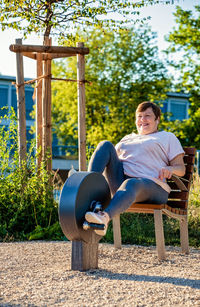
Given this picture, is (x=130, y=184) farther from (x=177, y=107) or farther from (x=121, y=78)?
(x=177, y=107)

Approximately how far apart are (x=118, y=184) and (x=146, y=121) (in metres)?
0.64

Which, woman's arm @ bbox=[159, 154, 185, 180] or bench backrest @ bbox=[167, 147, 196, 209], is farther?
bench backrest @ bbox=[167, 147, 196, 209]

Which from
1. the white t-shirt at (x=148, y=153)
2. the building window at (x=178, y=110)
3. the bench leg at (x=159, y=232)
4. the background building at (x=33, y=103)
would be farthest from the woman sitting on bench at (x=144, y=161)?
the building window at (x=178, y=110)

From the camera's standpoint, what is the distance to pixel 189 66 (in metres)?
15.8

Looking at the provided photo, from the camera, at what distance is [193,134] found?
15.6 meters

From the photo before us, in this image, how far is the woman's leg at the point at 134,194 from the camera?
3.36m

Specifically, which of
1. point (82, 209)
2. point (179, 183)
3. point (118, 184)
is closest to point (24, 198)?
point (118, 184)

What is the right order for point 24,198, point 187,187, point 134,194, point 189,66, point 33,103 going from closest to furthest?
point 134,194 → point 187,187 → point 24,198 → point 189,66 → point 33,103

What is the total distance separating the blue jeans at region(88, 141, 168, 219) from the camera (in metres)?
3.41

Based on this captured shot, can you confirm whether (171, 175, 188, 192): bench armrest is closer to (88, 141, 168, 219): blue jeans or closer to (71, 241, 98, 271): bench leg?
(88, 141, 168, 219): blue jeans

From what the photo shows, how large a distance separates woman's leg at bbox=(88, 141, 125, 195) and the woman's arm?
36cm

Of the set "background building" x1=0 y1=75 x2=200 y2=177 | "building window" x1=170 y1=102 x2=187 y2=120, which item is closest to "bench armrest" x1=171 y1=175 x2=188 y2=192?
"background building" x1=0 y1=75 x2=200 y2=177

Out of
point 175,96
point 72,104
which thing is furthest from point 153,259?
point 175,96

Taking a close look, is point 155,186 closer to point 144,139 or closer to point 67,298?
point 144,139
